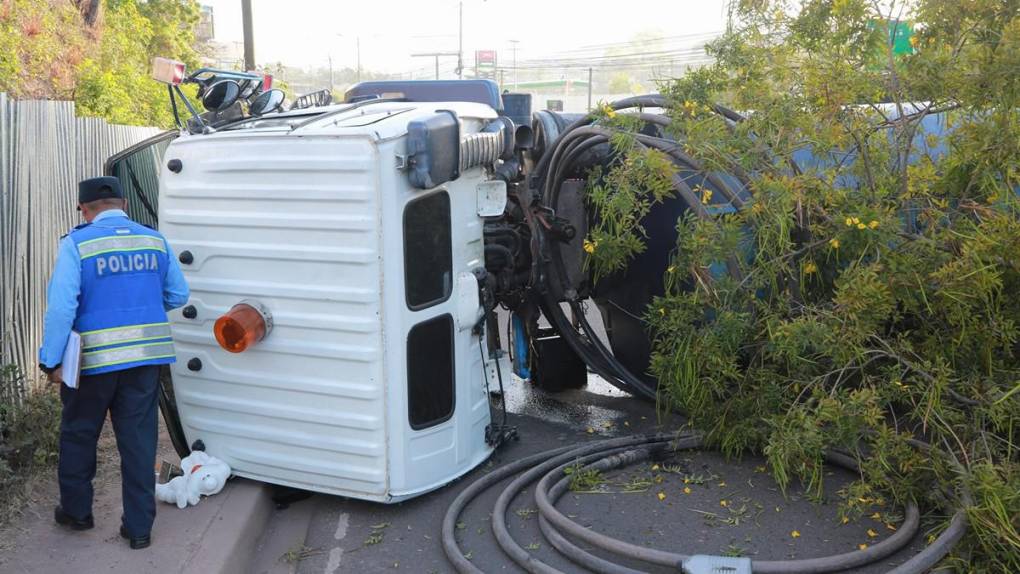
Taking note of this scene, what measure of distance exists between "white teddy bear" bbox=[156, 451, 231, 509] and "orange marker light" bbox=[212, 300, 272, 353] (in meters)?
0.70

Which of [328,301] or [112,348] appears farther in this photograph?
[328,301]

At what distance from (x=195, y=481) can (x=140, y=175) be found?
218 centimetres

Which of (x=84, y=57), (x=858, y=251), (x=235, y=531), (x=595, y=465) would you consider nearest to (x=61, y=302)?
(x=235, y=531)

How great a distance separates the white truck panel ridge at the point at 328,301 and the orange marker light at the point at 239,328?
0.10 meters

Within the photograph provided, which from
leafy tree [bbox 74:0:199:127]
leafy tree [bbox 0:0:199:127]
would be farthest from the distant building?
leafy tree [bbox 0:0:199:127]

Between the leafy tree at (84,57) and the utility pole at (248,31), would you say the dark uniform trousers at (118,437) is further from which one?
the utility pole at (248,31)

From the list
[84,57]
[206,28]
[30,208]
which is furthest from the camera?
[206,28]

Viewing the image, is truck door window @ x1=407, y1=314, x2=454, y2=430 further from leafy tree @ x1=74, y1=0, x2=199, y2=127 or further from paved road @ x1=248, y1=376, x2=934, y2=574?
leafy tree @ x1=74, y1=0, x2=199, y2=127

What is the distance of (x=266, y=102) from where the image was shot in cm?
589

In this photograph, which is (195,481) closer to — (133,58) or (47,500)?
(47,500)

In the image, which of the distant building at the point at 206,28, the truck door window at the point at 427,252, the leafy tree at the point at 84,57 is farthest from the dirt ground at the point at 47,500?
the distant building at the point at 206,28

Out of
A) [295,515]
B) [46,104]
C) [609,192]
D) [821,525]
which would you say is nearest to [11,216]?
[46,104]

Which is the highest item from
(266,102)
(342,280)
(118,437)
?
(266,102)

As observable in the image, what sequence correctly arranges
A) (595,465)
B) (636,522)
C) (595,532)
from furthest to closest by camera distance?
(595,465)
(636,522)
(595,532)
